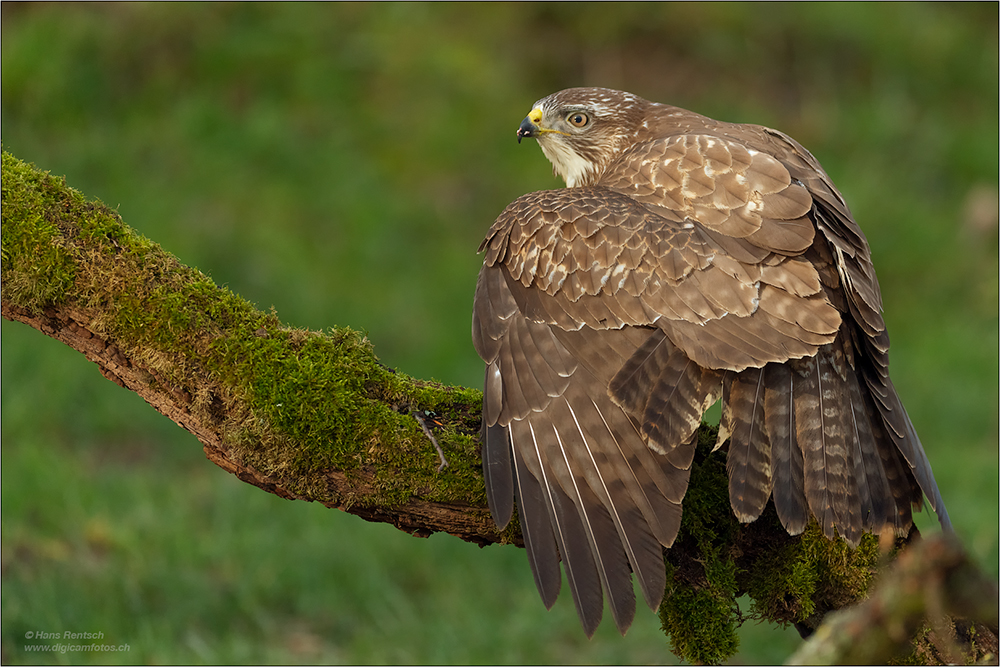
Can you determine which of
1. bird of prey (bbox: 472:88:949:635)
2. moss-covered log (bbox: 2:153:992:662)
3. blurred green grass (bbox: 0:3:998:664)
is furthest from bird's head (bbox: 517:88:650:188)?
blurred green grass (bbox: 0:3:998:664)

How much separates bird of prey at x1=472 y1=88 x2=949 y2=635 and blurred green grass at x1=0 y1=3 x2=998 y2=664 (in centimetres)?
262

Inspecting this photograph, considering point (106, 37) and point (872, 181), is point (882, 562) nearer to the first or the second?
point (872, 181)

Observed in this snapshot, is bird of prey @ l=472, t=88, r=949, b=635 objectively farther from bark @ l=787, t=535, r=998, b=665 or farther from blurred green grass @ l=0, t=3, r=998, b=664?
blurred green grass @ l=0, t=3, r=998, b=664

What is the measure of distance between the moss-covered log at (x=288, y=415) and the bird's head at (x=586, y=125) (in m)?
2.03

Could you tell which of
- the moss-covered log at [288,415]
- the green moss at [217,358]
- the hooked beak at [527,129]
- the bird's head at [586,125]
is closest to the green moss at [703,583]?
the moss-covered log at [288,415]

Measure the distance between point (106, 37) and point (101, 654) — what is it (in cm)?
636

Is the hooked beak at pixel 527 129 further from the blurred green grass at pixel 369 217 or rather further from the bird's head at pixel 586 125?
the blurred green grass at pixel 369 217

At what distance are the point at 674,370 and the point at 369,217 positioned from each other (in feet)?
19.9

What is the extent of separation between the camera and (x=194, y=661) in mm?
5105

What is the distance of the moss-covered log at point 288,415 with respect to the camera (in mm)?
3221

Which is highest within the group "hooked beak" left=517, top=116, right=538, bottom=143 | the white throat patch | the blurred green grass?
"hooked beak" left=517, top=116, right=538, bottom=143

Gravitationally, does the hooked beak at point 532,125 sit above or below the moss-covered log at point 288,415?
above

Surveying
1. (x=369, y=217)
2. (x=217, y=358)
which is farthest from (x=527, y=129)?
(x=369, y=217)

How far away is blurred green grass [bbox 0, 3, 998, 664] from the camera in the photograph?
577 centimetres
